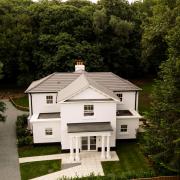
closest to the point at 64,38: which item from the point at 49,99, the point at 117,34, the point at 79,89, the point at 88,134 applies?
the point at 117,34

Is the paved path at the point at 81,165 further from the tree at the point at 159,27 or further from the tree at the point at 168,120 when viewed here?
the tree at the point at 159,27

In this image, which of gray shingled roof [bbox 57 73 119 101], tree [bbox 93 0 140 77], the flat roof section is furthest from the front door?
tree [bbox 93 0 140 77]

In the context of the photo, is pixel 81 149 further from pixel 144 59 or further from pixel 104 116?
pixel 144 59

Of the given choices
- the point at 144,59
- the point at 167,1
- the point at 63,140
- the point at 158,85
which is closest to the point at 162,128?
the point at 158,85

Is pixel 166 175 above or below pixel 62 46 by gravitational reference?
below

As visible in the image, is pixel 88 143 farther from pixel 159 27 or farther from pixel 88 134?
pixel 159 27
